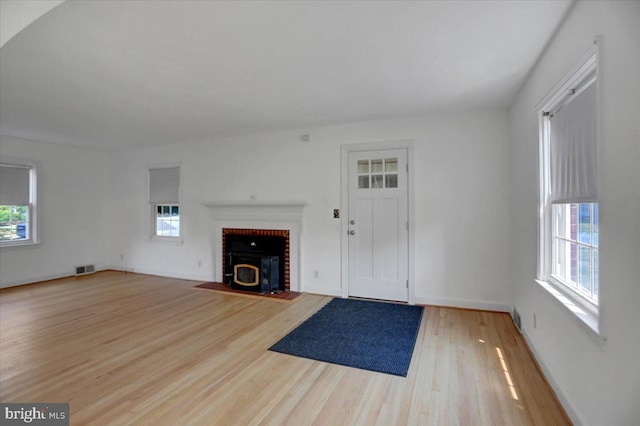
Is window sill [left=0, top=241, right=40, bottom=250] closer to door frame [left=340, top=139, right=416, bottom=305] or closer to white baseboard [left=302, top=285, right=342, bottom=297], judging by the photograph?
white baseboard [left=302, top=285, right=342, bottom=297]

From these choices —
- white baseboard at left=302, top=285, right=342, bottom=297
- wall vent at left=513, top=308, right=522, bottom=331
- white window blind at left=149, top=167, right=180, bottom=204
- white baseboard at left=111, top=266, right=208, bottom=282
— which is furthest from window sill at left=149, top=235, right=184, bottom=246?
wall vent at left=513, top=308, right=522, bottom=331

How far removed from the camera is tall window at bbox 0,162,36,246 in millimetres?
5176

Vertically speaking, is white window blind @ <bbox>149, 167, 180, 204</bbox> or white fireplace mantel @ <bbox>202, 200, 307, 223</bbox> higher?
white window blind @ <bbox>149, 167, 180, 204</bbox>

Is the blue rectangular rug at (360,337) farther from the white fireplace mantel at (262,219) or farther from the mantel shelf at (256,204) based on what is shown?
the mantel shelf at (256,204)

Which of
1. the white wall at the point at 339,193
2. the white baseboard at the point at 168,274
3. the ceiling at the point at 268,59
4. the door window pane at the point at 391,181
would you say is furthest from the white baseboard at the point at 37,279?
the door window pane at the point at 391,181

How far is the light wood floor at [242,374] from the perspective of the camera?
1.95m

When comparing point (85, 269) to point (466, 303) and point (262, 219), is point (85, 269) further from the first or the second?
point (466, 303)

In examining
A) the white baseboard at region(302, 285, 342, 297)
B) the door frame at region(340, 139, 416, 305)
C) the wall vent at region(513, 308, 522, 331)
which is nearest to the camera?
the wall vent at region(513, 308, 522, 331)

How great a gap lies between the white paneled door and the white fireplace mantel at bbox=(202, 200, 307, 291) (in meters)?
0.84

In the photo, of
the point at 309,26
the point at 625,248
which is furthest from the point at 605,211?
the point at 309,26

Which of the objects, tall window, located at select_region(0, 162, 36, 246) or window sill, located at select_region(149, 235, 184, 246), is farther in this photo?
window sill, located at select_region(149, 235, 184, 246)

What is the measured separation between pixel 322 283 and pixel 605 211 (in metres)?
3.57

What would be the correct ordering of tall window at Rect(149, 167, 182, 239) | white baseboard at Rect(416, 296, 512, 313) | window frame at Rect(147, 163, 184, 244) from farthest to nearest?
tall window at Rect(149, 167, 182, 239)
window frame at Rect(147, 163, 184, 244)
white baseboard at Rect(416, 296, 512, 313)

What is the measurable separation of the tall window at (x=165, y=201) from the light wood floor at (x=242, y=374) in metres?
2.31
